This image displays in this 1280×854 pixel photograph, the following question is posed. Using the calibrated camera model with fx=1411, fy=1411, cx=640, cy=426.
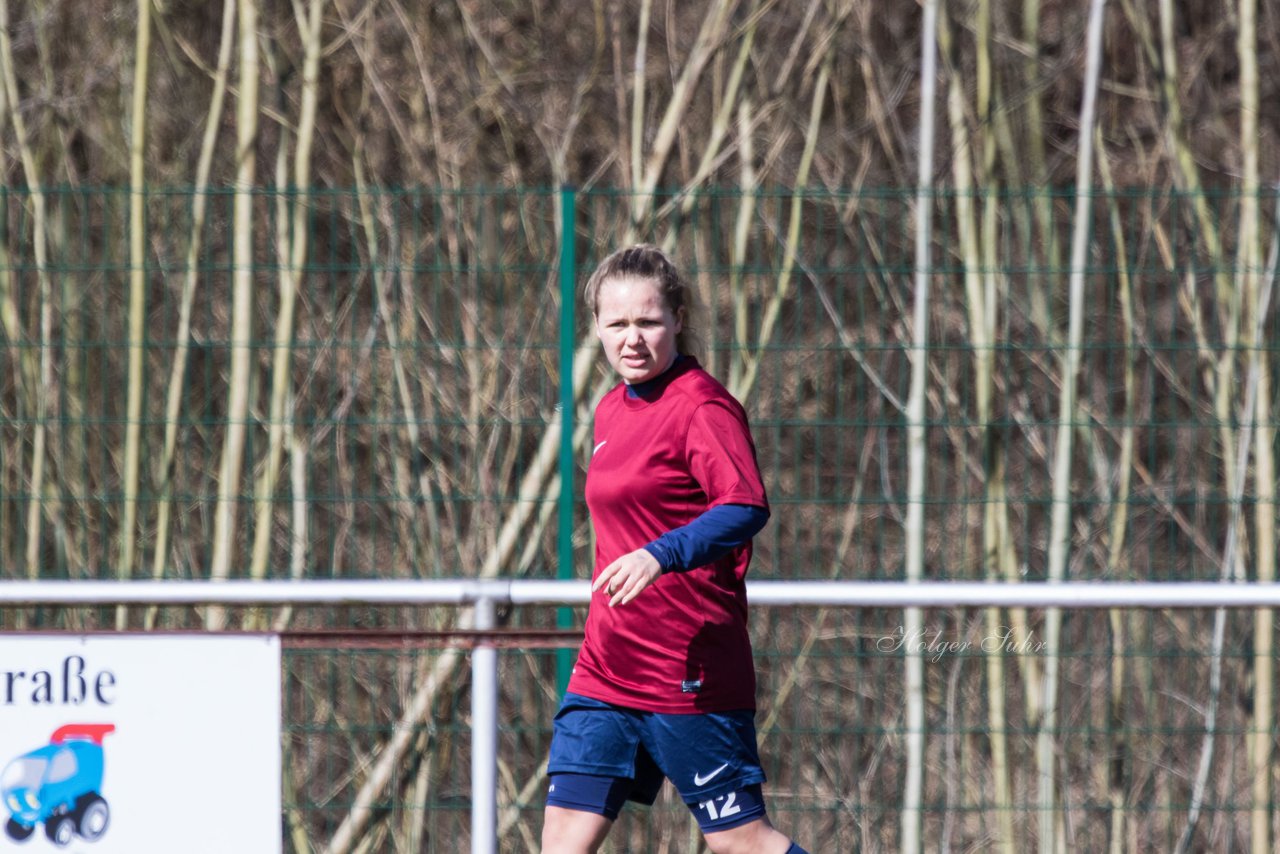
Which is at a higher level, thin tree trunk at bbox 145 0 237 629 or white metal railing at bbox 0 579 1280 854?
thin tree trunk at bbox 145 0 237 629

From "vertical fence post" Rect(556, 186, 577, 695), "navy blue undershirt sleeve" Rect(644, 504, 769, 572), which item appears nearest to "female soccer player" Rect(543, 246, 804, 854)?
"navy blue undershirt sleeve" Rect(644, 504, 769, 572)

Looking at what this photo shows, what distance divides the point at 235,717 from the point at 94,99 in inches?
146

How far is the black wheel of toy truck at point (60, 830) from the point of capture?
298 cm

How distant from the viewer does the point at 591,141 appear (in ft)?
18.8

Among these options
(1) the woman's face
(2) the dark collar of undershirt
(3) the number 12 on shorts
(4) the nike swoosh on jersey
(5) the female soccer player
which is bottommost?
(3) the number 12 on shorts

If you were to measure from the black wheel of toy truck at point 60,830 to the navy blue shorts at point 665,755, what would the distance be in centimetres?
112

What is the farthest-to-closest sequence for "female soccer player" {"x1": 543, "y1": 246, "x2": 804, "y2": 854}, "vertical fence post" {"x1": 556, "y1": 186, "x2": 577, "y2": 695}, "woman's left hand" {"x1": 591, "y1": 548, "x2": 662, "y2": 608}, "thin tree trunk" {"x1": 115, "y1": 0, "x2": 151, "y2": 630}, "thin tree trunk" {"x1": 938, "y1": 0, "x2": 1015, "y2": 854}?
1. "thin tree trunk" {"x1": 938, "y1": 0, "x2": 1015, "y2": 854}
2. "thin tree trunk" {"x1": 115, "y1": 0, "x2": 151, "y2": 630}
3. "vertical fence post" {"x1": 556, "y1": 186, "x2": 577, "y2": 695}
4. "female soccer player" {"x1": 543, "y1": 246, "x2": 804, "y2": 854}
5. "woman's left hand" {"x1": 591, "y1": 548, "x2": 662, "y2": 608}

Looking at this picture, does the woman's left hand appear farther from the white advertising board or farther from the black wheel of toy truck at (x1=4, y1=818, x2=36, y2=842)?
the black wheel of toy truck at (x1=4, y1=818, x2=36, y2=842)

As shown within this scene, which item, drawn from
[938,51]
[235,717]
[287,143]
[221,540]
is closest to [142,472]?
[221,540]

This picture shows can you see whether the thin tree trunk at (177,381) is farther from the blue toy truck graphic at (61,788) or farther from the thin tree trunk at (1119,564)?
the thin tree trunk at (1119,564)

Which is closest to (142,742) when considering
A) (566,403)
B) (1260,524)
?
(566,403)

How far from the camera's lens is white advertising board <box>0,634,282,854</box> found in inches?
117

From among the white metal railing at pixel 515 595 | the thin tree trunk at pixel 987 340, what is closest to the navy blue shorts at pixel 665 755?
the white metal railing at pixel 515 595

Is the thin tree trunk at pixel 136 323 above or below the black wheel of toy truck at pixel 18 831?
above
